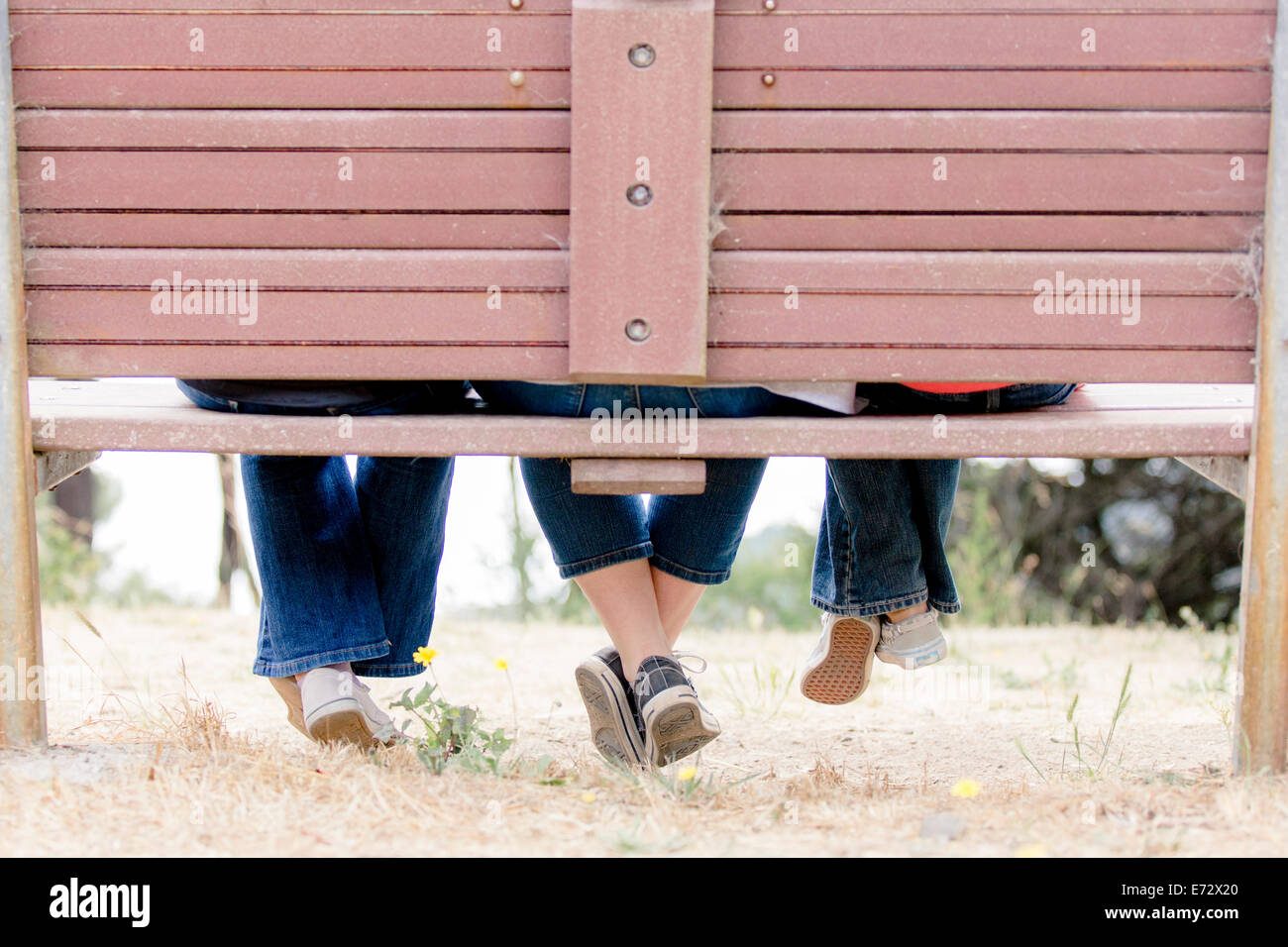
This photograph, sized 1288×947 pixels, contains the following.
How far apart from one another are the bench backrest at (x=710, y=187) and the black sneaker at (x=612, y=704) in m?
0.69

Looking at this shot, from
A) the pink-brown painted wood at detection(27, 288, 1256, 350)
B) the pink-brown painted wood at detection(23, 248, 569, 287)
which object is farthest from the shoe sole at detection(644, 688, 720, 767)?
the pink-brown painted wood at detection(23, 248, 569, 287)

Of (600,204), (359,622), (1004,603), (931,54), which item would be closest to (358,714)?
Result: (359,622)

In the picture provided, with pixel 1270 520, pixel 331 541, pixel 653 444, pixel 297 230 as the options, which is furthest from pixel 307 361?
pixel 1270 520

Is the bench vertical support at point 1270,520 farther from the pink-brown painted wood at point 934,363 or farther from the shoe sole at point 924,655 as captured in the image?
the shoe sole at point 924,655

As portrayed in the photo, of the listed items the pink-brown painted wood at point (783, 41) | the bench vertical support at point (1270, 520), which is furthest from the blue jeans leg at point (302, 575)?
the bench vertical support at point (1270, 520)

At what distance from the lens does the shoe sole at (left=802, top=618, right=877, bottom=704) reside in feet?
9.96

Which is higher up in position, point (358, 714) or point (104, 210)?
point (104, 210)

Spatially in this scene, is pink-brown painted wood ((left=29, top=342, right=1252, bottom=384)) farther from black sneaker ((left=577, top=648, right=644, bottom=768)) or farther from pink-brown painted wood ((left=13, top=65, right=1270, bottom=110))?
black sneaker ((left=577, top=648, right=644, bottom=768))

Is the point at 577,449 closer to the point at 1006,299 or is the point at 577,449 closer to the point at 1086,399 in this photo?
the point at 1006,299

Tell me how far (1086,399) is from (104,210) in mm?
1860

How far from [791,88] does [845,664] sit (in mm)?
1366

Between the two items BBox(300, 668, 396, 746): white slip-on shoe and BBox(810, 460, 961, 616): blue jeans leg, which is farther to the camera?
BBox(810, 460, 961, 616): blue jeans leg

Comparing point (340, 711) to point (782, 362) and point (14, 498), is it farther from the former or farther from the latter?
point (782, 362)

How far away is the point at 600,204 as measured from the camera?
2.21 m
